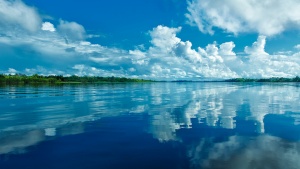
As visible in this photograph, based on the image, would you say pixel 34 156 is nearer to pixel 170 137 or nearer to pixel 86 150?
pixel 86 150

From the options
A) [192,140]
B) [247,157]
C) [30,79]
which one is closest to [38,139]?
[192,140]

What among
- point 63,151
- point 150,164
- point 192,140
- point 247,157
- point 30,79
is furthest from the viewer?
point 30,79

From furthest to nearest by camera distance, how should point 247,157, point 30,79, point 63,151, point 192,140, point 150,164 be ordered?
point 30,79
point 192,140
point 63,151
point 247,157
point 150,164

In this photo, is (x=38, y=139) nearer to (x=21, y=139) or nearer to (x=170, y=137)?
(x=21, y=139)

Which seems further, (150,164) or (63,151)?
(63,151)

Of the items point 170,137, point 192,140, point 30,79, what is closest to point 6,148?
point 170,137

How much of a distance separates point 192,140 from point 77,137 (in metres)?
8.55

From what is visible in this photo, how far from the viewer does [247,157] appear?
1352 centimetres

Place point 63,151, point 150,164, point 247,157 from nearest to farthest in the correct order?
point 150,164, point 247,157, point 63,151

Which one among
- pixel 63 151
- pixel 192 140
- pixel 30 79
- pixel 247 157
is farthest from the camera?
pixel 30 79

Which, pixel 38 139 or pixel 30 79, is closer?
pixel 38 139

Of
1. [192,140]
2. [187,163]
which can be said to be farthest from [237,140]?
[187,163]

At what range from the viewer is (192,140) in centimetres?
1723

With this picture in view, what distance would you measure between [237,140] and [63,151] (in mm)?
11883
